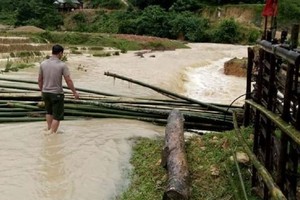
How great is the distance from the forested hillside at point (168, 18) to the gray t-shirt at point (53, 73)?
141ft

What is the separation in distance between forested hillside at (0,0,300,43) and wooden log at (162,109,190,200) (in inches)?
1709

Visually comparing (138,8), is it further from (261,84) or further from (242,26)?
(261,84)

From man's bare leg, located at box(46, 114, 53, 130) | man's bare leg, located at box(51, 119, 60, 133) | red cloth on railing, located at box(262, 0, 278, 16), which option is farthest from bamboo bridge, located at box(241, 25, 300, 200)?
man's bare leg, located at box(46, 114, 53, 130)

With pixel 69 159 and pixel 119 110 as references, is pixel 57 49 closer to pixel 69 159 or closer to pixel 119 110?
pixel 69 159

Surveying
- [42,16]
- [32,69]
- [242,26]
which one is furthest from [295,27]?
[42,16]

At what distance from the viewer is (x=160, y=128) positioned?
380 inches

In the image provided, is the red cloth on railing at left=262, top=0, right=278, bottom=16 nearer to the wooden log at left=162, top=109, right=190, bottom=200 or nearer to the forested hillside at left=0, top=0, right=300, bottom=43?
the wooden log at left=162, top=109, right=190, bottom=200

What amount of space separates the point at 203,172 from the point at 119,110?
11.9 feet

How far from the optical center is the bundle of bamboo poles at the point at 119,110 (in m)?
9.38

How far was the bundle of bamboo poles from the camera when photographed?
30.8 ft

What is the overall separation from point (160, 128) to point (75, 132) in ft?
5.82

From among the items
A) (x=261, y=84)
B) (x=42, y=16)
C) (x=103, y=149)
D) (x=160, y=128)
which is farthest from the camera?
(x=42, y=16)

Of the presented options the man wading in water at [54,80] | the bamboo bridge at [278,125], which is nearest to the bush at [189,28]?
the man wading in water at [54,80]

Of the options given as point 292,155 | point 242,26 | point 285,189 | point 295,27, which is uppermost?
point 295,27
